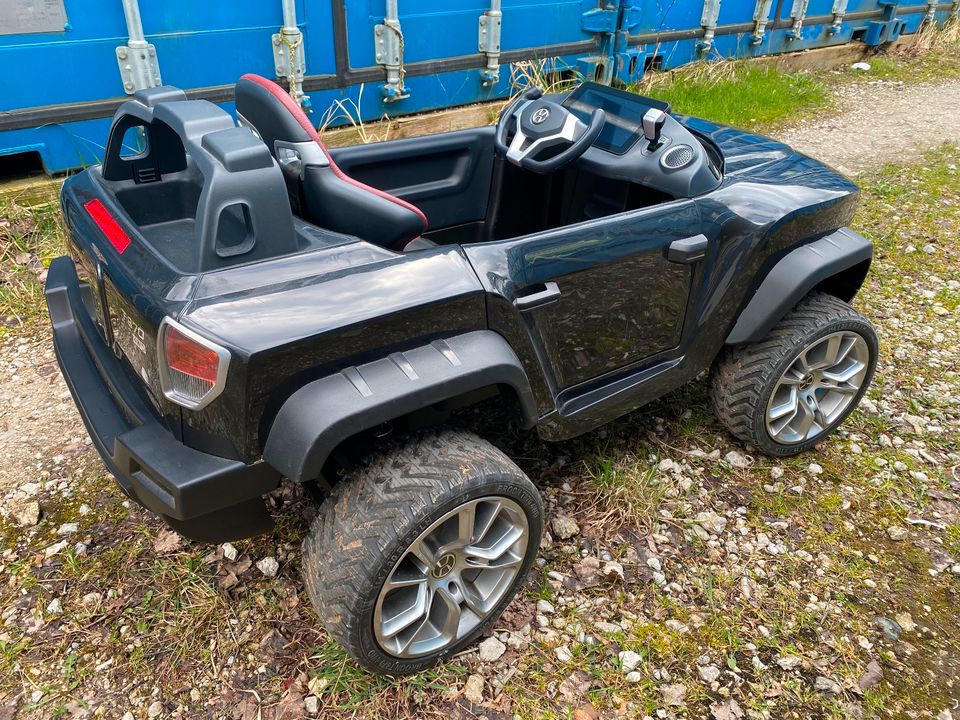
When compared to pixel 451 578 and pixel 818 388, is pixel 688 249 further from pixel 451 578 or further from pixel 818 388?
pixel 451 578

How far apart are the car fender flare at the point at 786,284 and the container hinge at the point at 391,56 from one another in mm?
3625

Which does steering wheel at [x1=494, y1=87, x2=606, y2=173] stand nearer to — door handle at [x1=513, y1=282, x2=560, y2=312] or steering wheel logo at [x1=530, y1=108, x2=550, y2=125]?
steering wheel logo at [x1=530, y1=108, x2=550, y2=125]

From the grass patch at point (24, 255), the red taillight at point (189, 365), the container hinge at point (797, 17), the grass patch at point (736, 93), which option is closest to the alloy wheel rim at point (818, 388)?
Answer: the red taillight at point (189, 365)

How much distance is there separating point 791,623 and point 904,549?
0.65 m

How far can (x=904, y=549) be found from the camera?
2717 mm

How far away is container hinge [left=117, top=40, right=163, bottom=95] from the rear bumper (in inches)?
108

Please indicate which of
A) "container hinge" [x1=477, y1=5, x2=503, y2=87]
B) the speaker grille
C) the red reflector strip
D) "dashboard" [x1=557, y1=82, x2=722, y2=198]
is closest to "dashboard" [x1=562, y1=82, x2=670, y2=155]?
"dashboard" [x1=557, y1=82, x2=722, y2=198]

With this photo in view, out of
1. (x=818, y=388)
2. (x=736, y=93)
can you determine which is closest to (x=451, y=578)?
(x=818, y=388)

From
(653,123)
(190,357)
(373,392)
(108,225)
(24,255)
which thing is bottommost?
(24,255)

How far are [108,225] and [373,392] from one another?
0.99 metres

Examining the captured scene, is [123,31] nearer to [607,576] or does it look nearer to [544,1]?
[544,1]

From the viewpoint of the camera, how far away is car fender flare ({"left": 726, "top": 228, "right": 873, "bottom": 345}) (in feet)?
8.80

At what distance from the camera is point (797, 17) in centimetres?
858

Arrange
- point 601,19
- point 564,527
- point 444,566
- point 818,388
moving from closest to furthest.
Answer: point 444,566 → point 564,527 → point 818,388 → point 601,19
